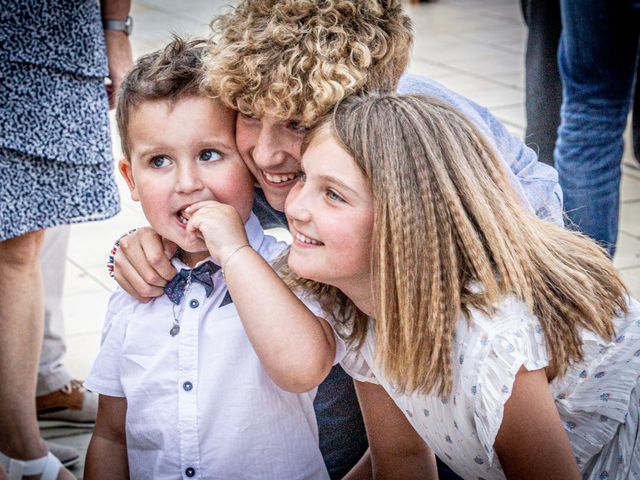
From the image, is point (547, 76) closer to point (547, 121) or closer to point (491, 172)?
point (547, 121)

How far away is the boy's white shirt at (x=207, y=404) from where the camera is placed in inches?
76.8

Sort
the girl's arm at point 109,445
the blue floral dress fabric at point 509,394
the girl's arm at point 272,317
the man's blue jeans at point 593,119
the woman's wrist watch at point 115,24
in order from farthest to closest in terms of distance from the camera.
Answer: the man's blue jeans at point 593,119
the woman's wrist watch at point 115,24
the girl's arm at point 109,445
the girl's arm at point 272,317
the blue floral dress fabric at point 509,394

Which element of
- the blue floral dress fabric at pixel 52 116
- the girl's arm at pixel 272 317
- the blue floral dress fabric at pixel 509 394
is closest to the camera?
the blue floral dress fabric at pixel 509 394

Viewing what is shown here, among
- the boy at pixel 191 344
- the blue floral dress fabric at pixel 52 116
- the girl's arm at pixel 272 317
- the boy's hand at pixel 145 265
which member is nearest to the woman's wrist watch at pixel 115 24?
the blue floral dress fabric at pixel 52 116

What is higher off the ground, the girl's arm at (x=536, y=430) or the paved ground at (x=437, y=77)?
the girl's arm at (x=536, y=430)

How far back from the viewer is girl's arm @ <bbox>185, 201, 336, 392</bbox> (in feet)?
5.78

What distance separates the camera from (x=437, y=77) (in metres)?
6.70

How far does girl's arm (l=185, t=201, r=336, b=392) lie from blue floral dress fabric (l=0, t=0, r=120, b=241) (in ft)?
2.70

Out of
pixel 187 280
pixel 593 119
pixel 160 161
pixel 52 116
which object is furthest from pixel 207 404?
pixel 593 119

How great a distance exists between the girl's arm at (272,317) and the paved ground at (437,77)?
4.33ft

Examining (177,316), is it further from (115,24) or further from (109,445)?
(115,24)

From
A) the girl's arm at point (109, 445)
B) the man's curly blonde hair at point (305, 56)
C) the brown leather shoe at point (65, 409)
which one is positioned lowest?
the brown leather shoe at point (65, 409)

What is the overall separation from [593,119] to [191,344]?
1.77 m

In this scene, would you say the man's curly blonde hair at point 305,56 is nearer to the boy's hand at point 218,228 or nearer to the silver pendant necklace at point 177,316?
the boy's hand at point 218,228
